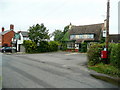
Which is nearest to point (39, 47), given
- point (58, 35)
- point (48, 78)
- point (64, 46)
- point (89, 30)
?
point (64, 46)

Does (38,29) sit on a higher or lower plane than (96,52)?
higher

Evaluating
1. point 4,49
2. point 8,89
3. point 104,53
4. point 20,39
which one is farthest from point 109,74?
point 20,39

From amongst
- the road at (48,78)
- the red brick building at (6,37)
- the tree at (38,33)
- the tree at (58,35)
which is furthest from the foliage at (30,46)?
the tree at (58,35)

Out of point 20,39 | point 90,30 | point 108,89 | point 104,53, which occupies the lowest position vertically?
point 108,89

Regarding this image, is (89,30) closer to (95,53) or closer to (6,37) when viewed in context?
(95,53)

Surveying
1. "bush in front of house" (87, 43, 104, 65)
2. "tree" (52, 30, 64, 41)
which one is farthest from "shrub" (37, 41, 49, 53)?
"tree" (52, 30, 64, 41)

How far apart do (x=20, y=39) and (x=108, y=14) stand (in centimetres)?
3573

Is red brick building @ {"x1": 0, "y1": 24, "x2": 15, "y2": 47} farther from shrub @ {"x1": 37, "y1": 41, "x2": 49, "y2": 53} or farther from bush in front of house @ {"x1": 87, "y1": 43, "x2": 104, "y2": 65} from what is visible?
bush in front of house @ {"x1": 87, "y1": 43, "x2": 104, "y2": 65}

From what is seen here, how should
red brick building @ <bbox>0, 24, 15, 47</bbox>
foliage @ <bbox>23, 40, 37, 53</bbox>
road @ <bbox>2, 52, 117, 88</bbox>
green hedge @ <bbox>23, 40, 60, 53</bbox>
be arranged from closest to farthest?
road @ <bbox>2, 52, 117, 88</bbox> → foliage @ <bbox>23, 40, 37, 53</bbox> → green hedge @ <bbox>23, 40, 60, 53</bbox> → red brick building @ <bbox>0, 24, 15, 47</bbox>

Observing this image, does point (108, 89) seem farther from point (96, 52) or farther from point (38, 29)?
point (38, 29)

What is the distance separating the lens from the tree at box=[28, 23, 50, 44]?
29.7m

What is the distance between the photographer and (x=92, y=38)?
34.2 metres

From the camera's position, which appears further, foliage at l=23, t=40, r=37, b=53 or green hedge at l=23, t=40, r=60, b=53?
green hedge at l=23, t=40, r=60, b=53

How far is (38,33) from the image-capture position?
2952cm
